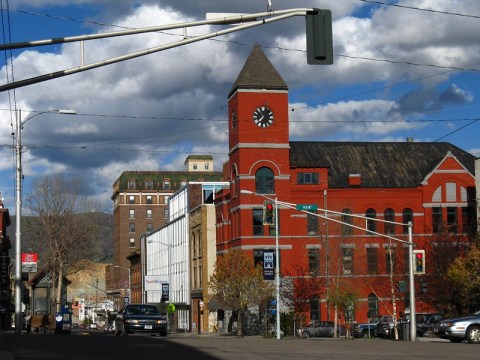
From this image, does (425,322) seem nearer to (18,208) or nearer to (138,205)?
(18,208)

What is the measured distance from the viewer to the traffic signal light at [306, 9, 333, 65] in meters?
17.4

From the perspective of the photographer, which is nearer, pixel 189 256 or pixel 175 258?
pixel 189 256

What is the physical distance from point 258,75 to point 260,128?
15.1 feet

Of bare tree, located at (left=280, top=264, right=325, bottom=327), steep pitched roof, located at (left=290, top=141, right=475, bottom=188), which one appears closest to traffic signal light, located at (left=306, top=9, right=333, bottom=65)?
bare tree, located at (left=280, top=264, right=325, bottom=327)

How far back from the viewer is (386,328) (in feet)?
186

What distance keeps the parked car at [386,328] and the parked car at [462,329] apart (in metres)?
20.2

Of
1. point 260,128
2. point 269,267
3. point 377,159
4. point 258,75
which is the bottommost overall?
point 269,267

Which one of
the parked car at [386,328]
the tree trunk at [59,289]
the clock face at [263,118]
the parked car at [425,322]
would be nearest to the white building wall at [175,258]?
the tree trunk at [59,289]

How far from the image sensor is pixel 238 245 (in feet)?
246

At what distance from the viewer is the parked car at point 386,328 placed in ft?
184

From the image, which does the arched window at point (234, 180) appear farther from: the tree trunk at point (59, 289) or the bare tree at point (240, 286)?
the tree trunk at point (59, 289)

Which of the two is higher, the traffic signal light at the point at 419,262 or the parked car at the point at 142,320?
the traffic signal light at the point at 419,262

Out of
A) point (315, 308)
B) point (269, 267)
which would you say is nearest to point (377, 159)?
point (315, 308)

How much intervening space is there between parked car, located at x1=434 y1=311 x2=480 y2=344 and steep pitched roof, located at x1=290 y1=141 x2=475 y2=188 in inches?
1653
